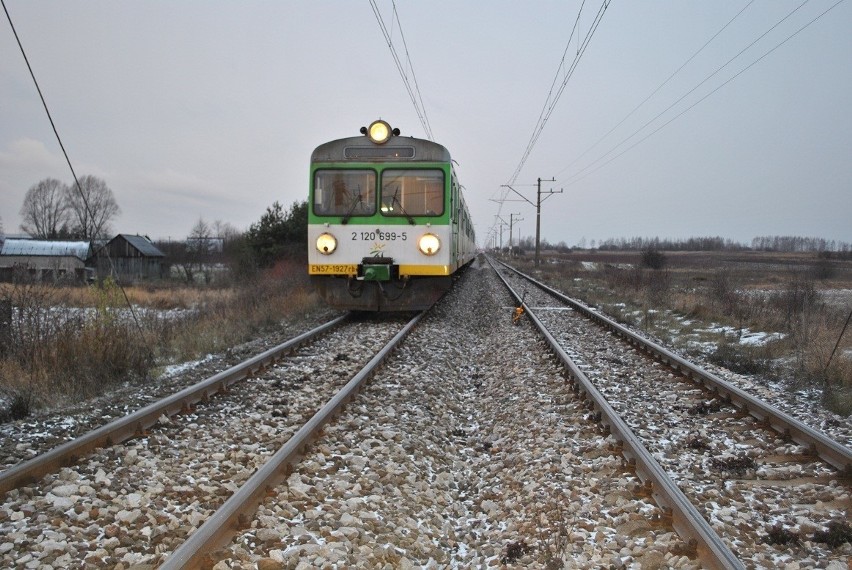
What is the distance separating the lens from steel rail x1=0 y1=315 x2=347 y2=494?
146 inches

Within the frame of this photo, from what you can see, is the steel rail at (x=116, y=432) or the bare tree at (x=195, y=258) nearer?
the steel rail at (x=116, y=432)

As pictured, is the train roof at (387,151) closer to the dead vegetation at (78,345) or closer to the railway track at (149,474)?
the dead vegetation at (78,345)

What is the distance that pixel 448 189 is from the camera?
37.1ft

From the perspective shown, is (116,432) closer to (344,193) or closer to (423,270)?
(423,270)

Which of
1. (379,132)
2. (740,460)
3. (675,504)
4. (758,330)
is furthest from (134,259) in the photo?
(675,504)

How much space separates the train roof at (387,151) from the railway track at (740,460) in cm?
536

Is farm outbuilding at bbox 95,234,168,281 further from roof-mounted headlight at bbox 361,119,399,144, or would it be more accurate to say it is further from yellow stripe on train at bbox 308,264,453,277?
roof-mounted headlight at bbox 361,119,399,144

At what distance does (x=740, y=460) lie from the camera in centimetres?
444

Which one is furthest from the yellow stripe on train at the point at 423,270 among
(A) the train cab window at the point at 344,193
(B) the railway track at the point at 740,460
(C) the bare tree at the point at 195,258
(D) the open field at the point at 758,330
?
→ (C) the bare tree at the point at 195,258

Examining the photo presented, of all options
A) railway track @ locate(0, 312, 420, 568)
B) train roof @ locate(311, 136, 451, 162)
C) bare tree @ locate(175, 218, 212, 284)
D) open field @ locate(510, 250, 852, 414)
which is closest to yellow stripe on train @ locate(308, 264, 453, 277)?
train roof @ locate(311, 136, 451, 162)

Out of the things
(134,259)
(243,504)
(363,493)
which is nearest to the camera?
(243,504)

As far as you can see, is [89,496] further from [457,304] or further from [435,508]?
[457,304]

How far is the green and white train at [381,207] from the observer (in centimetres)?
1130

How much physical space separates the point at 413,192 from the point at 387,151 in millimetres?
906
